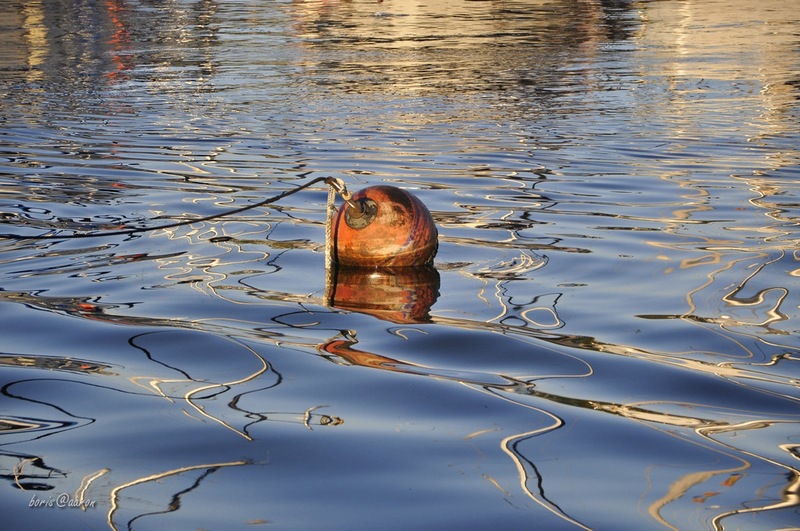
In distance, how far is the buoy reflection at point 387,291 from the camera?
19.8 ft

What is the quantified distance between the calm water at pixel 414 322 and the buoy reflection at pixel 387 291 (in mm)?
29

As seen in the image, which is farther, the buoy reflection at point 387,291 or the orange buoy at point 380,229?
the orange buoy at point 380,229

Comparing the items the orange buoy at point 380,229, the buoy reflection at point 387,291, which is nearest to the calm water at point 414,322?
the buoy reflection at point 387,291

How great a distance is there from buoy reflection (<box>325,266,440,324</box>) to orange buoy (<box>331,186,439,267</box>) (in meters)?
0.08

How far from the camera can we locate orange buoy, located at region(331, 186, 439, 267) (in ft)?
22.3

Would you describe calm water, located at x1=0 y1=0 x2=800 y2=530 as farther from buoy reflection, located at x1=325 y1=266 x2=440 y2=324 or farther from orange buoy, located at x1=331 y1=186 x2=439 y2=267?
orange buoy, located at x1=331 y1=186 x2=439 y2=267

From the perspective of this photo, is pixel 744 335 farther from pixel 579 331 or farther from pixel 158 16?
pixel 158 16

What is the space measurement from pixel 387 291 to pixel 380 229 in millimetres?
480

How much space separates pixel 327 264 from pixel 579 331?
6.12 ft

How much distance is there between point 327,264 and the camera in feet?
22.4

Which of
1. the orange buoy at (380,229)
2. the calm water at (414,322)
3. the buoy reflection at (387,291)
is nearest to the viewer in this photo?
the calm water at (414,322)

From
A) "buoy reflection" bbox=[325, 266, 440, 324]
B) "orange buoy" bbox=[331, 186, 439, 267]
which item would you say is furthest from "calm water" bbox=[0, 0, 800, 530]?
"orange buoy" bbox=[331, 186, 439, 267]

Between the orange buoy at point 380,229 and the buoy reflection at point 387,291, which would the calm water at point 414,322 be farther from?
the orange buoy at point 380,229

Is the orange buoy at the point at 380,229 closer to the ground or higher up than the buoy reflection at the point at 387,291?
higher up
